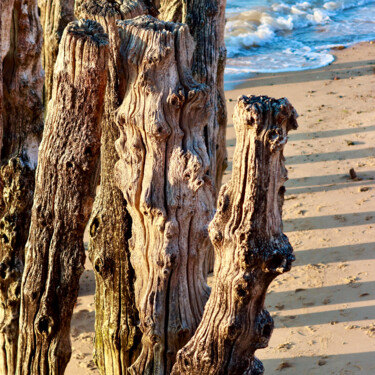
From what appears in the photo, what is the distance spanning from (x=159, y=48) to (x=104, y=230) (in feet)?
3.92

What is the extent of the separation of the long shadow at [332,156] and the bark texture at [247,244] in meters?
6.40

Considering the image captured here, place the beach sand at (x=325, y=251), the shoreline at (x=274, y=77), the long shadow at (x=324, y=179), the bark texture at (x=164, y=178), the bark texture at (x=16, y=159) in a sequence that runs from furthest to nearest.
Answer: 1. the shoreline at (x=274, y=77)
2. the long shadow at (x=324, y=179)
3. the beach sand at (x=325, y=251)
4. the bark texture at (x=16, y=159)
5. the bark texture at (x=164, y=178)

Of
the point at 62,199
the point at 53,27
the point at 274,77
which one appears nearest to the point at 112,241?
the point at 62,199

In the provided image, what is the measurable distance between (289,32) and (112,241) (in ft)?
49.9

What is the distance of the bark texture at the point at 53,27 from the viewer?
664cm

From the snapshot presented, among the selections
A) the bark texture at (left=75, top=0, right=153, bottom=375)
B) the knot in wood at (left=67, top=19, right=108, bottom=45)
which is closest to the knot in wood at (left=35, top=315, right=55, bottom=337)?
the bark texture at (left=75, top=0, right=153, bottom=375)

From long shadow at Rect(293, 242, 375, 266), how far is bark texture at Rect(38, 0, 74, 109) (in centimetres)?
307

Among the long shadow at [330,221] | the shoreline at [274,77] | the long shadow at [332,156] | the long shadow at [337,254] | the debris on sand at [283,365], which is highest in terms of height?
the shoreline at [274,77]

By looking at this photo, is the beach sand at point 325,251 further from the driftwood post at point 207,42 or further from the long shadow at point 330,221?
the driftwood post at point 207,42

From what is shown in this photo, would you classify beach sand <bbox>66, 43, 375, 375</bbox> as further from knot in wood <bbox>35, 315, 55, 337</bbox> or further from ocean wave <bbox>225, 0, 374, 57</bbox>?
ocean wave <bbox>225, 0, 374, 57</bbox>

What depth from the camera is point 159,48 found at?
12.0ft

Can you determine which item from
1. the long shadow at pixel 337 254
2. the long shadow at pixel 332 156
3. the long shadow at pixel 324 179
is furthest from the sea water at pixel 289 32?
the long shadow at pixel 337 254

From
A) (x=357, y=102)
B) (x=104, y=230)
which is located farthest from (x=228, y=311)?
(x=357, y=102)

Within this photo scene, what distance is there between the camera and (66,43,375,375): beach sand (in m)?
5.66
